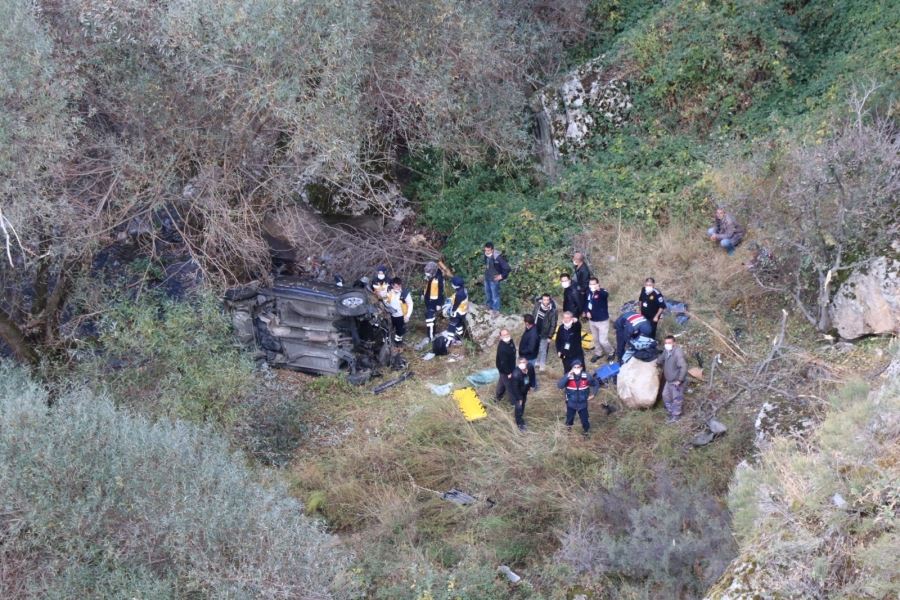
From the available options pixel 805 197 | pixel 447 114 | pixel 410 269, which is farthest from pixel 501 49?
pixel 805 197

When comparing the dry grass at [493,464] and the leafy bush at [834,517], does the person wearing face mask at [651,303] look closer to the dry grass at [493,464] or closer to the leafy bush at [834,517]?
the dry grass at [493,464]

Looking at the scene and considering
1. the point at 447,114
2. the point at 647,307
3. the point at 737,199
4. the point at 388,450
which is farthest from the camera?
the point at 447,114

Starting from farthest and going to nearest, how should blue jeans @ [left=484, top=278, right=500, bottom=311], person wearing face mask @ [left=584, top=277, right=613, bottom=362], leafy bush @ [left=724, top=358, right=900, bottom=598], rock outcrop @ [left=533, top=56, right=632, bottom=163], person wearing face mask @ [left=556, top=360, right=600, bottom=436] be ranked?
1. rock outcrop @ [left=533, top=56, right=632, bottom=163]
2. blue jeans @ [left=484, top=278, right=500, bottom=311]
3. person wearing face mask @ [left=584, top=277, right=613, bottom=362]
4. person wearing face mask @ [left=556, top=360, right=600, bottom=436]
5. leafy bush @ [left=724, top=358, right=900, bottom=598]

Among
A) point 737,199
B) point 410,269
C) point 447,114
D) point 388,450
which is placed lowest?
A: point 388,450

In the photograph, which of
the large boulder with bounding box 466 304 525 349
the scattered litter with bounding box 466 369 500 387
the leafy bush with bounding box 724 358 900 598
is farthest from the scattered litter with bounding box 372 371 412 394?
the leafy bush with bounding box 724 358 900 598

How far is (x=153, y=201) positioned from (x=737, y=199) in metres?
8.95

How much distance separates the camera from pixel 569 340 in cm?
1098

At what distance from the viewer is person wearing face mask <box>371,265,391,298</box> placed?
44.1ft

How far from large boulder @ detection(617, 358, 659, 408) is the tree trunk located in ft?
27.3

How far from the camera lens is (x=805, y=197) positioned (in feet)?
35.7

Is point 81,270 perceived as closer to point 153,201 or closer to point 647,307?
point 153,201

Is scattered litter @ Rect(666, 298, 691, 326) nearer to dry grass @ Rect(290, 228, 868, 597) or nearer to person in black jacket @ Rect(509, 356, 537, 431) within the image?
dry grass @ Rect(290, 228, 868, 597)

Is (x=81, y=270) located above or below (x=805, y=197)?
below

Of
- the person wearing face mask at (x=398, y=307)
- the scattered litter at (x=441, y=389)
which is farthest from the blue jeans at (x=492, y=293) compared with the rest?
the scattered litter at (x=441, y=389)
